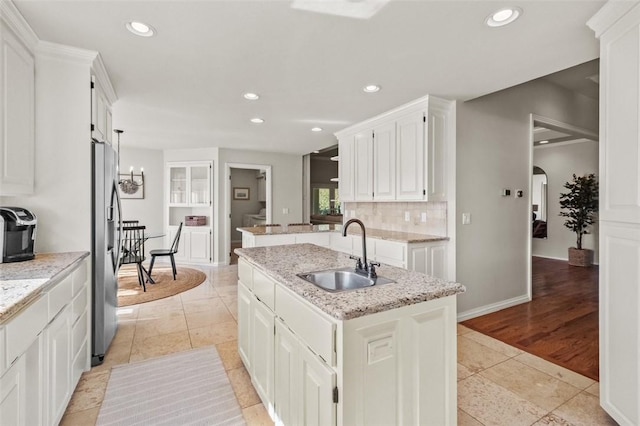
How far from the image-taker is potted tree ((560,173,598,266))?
579 centimetres

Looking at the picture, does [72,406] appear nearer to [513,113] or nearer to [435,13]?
[435,13]

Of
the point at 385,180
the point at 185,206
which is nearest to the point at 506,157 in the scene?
the point at 385,180

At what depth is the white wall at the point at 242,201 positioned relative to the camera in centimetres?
917

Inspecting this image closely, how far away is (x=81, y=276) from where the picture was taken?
7.00ft

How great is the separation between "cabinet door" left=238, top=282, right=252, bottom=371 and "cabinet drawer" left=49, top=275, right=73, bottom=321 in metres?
1.02

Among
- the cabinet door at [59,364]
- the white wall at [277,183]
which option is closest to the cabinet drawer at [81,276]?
the cabinet door at [59,364]

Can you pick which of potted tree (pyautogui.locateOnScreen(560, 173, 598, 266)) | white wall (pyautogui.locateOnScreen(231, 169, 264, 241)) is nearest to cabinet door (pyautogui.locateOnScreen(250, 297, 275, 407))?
potted tree (pyautogui.locateOnScreen(560, 173, 598, 266))

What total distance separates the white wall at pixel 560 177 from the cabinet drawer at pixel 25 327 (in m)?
7.99

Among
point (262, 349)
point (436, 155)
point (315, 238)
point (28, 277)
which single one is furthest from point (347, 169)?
point (28, 277)

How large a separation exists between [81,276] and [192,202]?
4413 mm

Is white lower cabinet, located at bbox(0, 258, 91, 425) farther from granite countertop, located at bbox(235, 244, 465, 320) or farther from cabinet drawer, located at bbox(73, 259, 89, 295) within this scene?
granite countertop, located at bbox(235, 244, 465, 320)

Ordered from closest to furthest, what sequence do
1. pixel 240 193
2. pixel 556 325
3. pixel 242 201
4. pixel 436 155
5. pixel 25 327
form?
pixel 25 327, pixel 556 325, pixel 436 155, pixel 240 193, pixel 242 201

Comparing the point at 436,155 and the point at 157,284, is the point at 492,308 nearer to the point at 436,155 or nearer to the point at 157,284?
the point at 436,155

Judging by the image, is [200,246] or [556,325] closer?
[556,325]
